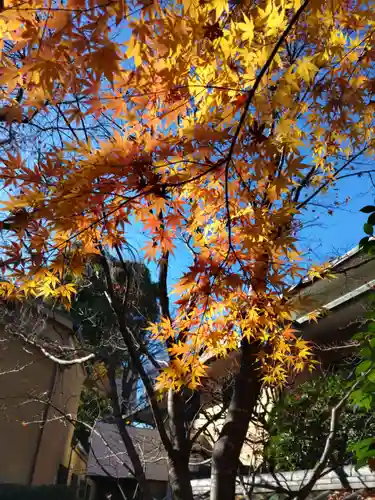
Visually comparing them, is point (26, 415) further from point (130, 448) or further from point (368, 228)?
point (368, 228)

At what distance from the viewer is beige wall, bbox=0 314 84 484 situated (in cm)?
796

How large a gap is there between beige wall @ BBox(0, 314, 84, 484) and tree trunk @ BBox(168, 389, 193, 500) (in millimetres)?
5242

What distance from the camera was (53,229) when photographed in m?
1.59

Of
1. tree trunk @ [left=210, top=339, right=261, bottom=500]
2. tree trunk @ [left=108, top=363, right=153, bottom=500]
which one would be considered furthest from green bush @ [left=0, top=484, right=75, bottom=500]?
tree trunk @ [left=210, top=339, right=261, bottom=500]

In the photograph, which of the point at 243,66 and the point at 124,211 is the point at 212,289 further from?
the point at 243,66

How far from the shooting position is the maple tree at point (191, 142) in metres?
1.47

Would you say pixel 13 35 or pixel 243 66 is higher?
pixel 243 66

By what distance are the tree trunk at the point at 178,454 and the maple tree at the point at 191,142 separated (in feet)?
0.07

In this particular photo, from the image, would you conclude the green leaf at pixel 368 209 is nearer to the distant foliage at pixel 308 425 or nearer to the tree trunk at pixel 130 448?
the tree trunk at pixel 130 448

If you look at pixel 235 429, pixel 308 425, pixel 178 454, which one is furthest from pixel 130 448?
pixel 308 425

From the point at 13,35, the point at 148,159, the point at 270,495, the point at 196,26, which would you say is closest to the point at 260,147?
the point at 148,159

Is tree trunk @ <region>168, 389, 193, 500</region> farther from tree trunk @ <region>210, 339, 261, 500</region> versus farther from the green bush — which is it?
the green bush

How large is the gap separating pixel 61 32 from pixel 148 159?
481mm

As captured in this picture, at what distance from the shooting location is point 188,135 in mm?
1608
